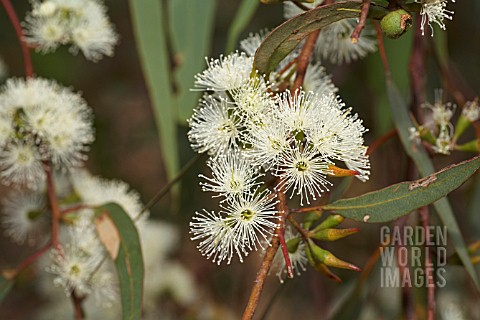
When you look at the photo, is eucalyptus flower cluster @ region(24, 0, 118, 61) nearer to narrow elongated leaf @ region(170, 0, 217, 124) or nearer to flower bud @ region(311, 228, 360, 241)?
narrow elongated leaf @ region(170, 0, 217, 124)

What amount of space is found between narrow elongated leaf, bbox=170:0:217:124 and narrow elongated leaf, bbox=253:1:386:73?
1.74 ft

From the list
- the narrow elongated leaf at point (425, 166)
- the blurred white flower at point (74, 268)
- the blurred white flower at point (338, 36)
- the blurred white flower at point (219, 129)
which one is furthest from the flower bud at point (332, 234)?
the blurred white flower at point (74, 268)

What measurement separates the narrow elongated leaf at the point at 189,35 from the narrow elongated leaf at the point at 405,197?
0.61m

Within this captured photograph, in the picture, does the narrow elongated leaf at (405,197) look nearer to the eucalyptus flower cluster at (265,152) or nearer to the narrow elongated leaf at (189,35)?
the eucalyptus flower cluster at (265,152)

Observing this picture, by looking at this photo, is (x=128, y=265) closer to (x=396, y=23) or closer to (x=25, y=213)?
(x=25, y=213)

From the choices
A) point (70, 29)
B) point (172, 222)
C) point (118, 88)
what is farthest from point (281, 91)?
point (118, 88)

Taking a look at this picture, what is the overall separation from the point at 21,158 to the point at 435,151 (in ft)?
2.53

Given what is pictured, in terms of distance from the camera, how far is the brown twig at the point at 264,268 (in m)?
0.84

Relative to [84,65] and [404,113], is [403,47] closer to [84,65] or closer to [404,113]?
[404,113]

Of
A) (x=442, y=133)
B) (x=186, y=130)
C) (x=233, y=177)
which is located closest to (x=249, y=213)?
(x=233, y=177)

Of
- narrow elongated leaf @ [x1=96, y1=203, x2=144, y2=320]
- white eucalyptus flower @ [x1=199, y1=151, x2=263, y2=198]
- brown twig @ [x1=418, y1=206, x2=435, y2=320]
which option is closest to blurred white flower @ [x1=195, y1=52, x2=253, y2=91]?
white eucalyptus flower @ [x1=199, y1=151, x2=263, y2=198]

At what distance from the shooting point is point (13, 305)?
9.59ft

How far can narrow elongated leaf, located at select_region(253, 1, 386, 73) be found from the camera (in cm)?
89

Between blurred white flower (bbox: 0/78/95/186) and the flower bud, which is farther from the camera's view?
blurred white flower (bbox: 0/78/95/186)
